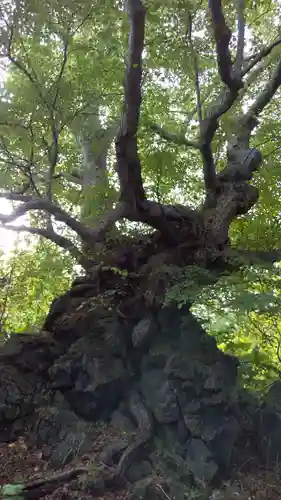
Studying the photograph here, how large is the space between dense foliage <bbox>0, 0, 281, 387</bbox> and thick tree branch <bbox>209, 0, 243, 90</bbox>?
1.01m

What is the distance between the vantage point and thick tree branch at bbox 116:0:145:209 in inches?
158

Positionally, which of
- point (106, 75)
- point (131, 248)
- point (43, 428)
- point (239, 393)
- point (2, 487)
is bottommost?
point (2, 487)

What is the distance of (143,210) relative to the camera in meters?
5.41

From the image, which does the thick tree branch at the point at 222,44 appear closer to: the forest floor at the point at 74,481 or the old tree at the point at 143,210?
the old tree at the point at 143,210

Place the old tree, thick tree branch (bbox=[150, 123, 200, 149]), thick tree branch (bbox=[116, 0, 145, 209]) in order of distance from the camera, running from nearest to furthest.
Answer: thick tree branch (bbox=[116, 0, 145, 209]), the old tree, thick tree branch (bbox=[150, 123, 200, 149])

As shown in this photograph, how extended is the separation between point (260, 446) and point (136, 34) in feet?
14.1

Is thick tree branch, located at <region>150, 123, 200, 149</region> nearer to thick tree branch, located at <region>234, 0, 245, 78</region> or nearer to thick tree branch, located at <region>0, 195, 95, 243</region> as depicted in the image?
thick tree branch, located at <region>234, 0, 245, 78</region>

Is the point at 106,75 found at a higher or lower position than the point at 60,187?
higher

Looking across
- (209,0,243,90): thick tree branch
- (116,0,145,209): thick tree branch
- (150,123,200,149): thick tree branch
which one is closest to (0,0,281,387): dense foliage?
(150,123,200,149): thick tree branch

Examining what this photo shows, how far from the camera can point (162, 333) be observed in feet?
17.6

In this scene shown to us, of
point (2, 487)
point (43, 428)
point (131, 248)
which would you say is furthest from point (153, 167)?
point (2, 487)

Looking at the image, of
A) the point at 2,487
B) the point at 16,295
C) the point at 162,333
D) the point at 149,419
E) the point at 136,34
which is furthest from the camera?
the point at 16,295

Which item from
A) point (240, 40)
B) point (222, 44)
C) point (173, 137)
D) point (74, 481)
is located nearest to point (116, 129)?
point (173, 137)

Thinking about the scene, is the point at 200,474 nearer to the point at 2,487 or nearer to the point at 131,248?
the point at 2,487
